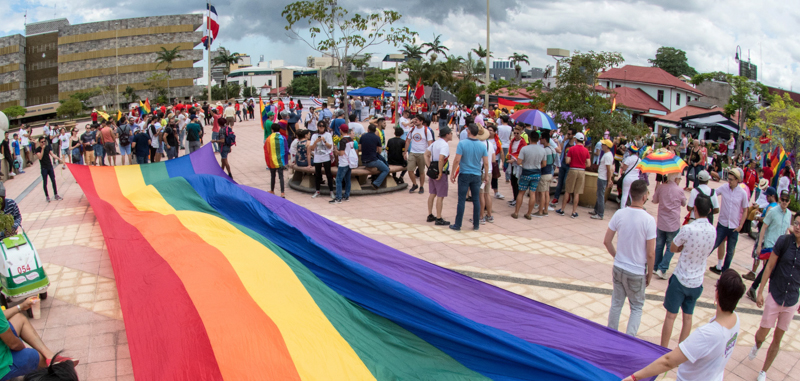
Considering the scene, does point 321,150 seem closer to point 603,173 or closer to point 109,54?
point 603,173

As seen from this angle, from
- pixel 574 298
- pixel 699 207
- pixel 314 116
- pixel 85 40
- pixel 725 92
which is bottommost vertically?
pixel 574 298

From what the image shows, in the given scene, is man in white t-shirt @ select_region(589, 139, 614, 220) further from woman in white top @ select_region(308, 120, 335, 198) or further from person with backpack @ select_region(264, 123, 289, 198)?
person with backpack @ select_region(264, 123, 289, 198)

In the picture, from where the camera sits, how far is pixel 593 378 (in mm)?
3502

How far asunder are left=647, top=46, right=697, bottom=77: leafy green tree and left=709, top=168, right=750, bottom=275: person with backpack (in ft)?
272

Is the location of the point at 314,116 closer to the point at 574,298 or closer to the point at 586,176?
the point at 586,176

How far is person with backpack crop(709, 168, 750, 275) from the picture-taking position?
6.93m

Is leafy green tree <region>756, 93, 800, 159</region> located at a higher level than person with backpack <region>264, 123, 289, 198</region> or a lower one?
higher

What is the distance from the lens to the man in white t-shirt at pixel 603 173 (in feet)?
31.2

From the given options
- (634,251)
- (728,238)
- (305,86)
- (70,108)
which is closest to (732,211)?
(728,238)

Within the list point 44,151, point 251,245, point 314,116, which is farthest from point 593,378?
point 314,116

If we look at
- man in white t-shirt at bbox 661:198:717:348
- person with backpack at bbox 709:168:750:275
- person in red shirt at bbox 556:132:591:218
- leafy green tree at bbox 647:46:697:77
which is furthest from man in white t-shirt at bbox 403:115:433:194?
leafy green tree at bbox 647:46:697:77

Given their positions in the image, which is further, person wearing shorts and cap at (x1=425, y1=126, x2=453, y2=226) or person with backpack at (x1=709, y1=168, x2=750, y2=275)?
person wearing shorts and cap at (x1=425, y1=126, x2=453, y2=226)

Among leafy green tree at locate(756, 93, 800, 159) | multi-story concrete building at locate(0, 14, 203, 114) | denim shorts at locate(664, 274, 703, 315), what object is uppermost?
multi-story concrete building at locate(0, 14, 203, 114)

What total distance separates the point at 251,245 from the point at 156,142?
1094cm
